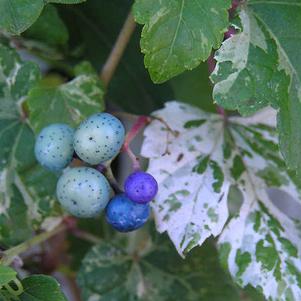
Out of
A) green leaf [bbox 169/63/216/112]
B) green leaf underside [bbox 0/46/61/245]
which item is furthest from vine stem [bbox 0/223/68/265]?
green leaf [bbox 169/63/216/112]

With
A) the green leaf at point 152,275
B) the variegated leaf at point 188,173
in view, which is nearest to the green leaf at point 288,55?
the variegated leaf at point 188,173

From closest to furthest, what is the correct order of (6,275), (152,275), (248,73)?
1. (6,275)
2. (248,73)
3. (152,275)

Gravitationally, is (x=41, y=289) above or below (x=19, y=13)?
below

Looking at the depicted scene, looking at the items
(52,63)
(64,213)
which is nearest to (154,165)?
(64,213)

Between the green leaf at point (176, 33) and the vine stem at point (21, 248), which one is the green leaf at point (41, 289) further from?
the green leaf at point (176, 33)

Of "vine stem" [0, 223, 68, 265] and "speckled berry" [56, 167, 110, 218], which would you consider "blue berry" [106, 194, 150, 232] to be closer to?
"speckled berry" [56, 167, 110, 218]

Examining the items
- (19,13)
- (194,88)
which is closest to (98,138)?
(19,13)

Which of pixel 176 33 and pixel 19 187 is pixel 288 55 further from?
pixel 19 187
